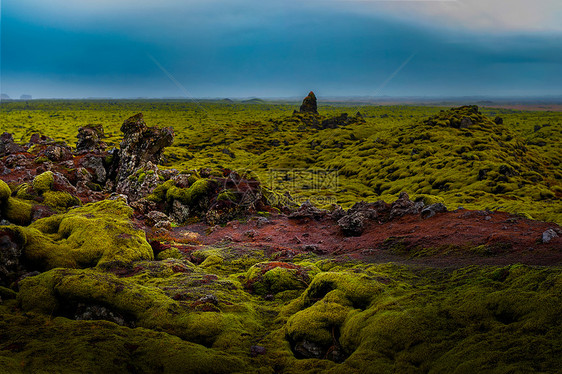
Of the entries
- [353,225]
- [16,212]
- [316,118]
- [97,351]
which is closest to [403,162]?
[353,225]

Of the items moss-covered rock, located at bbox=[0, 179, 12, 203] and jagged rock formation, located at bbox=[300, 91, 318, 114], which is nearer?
moss-covered rock, located at bbox=[0, 179, 12, 203]

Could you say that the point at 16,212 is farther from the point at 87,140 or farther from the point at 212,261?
the point at 87,140

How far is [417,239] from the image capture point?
78.1 ft

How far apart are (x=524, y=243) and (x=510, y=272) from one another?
7470 mm

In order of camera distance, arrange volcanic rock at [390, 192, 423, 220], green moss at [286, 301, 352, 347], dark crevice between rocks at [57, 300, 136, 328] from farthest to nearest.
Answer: volcanic rock at [390, 192, 423, 220] < dark crevice between rocks at [57, 300, 136, 328] < green moss at [286, 301, 352, 347]

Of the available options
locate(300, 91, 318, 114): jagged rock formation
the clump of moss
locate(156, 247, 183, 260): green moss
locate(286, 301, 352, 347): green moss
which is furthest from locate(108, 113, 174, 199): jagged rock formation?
locate(300, 91, 318, 114): jagged rock formation

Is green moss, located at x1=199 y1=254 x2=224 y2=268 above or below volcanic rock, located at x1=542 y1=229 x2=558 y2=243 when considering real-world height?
below

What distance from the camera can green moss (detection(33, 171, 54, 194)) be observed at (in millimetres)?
30763

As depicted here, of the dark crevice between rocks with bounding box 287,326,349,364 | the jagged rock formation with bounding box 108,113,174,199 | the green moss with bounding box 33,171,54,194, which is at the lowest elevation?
the dark crevice between rocks with bounding box 287,326,349,364

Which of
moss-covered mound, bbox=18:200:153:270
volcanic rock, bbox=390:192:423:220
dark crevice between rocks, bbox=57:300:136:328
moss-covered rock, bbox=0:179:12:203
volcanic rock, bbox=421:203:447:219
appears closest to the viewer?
dark crevice between rocks, bbox=57:300:136:328

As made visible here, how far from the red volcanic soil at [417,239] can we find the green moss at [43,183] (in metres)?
12.6

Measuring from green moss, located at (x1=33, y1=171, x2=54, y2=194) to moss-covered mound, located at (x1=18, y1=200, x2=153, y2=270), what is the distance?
1049 cm

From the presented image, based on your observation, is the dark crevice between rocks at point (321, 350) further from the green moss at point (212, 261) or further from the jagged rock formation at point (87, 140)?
the jagged rock formation at point (87, 140)

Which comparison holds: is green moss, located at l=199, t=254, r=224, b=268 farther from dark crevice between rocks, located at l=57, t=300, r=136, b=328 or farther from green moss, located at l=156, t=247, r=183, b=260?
dark crevice between rocks, located at l=57, t=300, r=136, b=328
